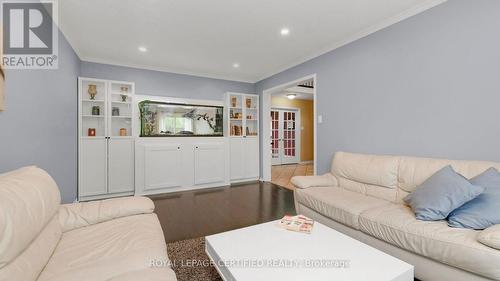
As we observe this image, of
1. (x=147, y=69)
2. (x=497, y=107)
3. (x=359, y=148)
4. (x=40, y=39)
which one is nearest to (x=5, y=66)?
(x=40, y=39)

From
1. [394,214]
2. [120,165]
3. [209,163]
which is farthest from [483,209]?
[120,165]

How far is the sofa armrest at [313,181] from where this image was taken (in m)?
2.66

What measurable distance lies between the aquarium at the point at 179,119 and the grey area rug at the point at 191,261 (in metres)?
2.54

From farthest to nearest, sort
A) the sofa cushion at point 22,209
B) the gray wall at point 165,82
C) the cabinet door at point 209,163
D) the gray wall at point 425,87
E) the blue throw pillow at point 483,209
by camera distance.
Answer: the cabinet door at point 209,163, the gray wall at point 165,82, the gray wall at point 425,87, the blue throw pillow at point 483,209, the sofa cushion at point 22,209

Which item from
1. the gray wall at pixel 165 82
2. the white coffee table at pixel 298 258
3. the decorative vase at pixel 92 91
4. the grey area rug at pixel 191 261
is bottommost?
the grey area rug at pixel 191 261

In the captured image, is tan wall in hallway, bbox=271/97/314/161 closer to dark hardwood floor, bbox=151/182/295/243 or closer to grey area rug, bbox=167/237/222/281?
dark hardwood floor, bbox=151/182/295/243

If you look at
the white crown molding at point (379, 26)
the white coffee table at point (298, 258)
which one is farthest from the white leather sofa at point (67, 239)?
the white crown molding at point (379, 26)

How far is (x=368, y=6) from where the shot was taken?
232cm

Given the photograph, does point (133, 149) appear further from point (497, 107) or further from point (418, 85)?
point (497, 107)

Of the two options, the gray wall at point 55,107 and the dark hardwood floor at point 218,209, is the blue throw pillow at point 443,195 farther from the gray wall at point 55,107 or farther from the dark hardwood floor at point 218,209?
the gray wall at point 55,107

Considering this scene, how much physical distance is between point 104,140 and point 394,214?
4.11 m

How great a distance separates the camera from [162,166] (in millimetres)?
4051

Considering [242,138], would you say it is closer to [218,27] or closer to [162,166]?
[162,166]

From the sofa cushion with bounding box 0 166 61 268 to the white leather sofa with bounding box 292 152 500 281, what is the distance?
2.16m
